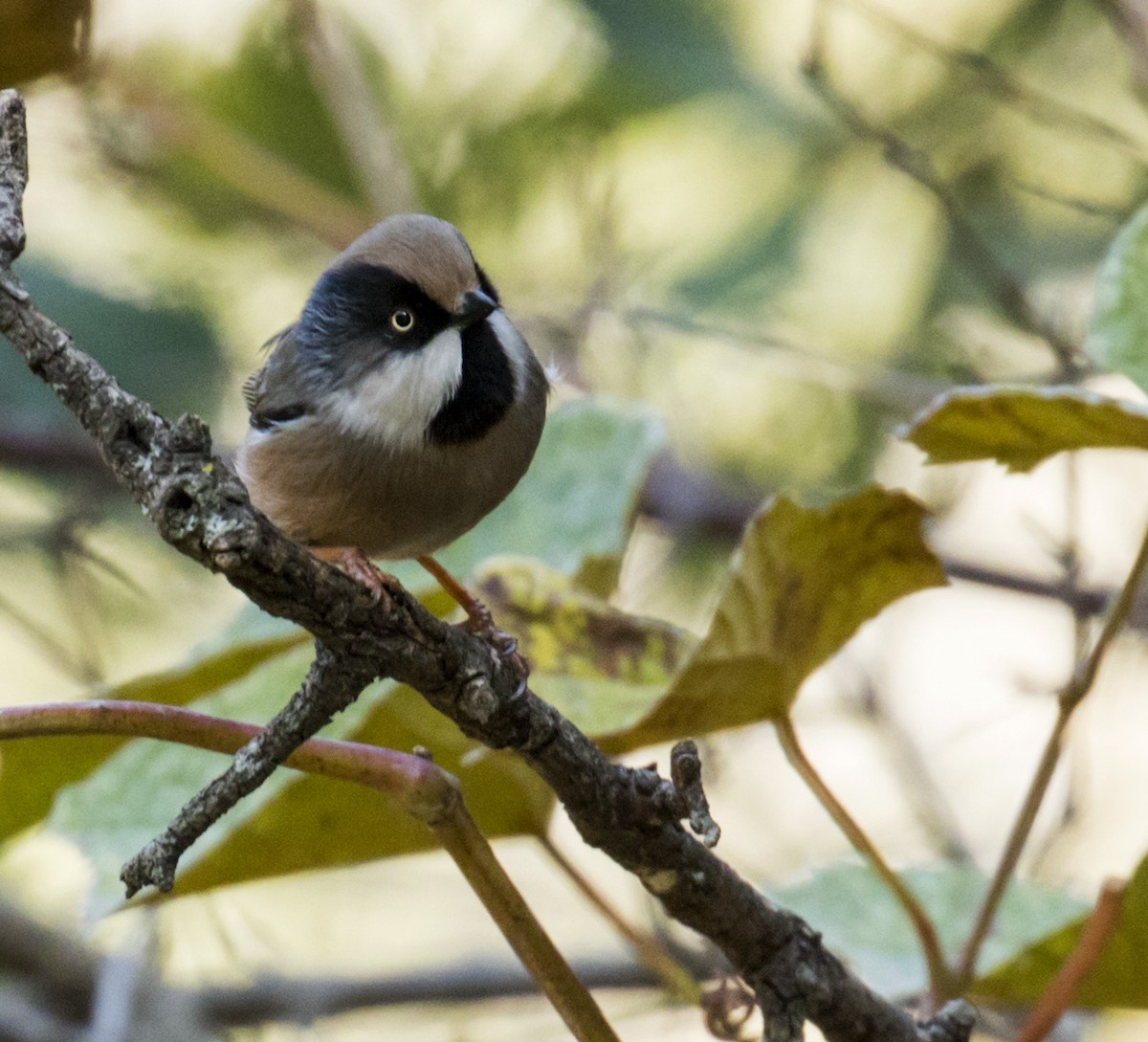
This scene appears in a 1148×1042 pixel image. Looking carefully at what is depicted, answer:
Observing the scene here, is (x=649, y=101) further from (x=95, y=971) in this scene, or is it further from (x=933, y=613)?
(x=95, y=971)

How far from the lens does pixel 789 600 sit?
5.77 ft

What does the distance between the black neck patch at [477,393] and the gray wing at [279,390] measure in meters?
0.21

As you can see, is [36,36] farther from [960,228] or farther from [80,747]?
[960,228]

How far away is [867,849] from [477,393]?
781 mm

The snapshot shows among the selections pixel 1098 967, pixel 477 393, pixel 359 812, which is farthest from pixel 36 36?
pixel 1098 967

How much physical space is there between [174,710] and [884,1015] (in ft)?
2.76

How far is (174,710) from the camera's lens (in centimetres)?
136

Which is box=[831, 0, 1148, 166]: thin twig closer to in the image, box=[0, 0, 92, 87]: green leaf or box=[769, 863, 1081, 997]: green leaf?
box=[769, 863, 1081, 997]: green leaf

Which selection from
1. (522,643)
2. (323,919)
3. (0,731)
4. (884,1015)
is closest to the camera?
(0,731)

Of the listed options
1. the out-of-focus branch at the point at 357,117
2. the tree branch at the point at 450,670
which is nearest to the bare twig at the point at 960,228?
the out-of-focus branch at the point at 357,117

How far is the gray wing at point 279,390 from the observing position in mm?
2092

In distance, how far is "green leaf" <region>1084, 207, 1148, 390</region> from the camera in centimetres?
163

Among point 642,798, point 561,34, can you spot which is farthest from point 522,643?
point 561,34

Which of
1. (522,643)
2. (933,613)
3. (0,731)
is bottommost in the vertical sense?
(0,731)
